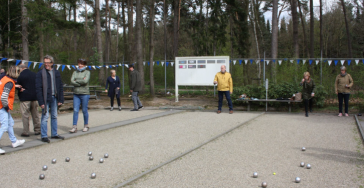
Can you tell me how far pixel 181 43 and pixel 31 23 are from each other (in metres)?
19.6

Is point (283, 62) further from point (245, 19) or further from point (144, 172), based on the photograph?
point (144, 172)

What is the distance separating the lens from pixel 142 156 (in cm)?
547

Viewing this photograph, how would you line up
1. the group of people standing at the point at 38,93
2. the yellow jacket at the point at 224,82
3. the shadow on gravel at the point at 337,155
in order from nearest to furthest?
the shadow on gravel at the point at 337,155, the group of people standing at the point at 38,93, the yellow jacket at the point at 224,82

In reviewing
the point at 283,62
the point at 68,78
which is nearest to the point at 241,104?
the point at 283,62

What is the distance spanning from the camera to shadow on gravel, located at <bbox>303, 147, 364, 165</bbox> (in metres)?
5.15

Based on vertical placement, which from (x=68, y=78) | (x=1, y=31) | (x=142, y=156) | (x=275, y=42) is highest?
(x=1, y=31)

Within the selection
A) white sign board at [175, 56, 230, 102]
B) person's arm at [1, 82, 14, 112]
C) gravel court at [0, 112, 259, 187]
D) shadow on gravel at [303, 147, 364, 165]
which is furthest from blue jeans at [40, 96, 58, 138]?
white sign board at [175, 56, 230, 102]

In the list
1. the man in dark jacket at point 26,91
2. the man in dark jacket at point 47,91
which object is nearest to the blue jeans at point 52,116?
the man in dark jacket at point 47,91

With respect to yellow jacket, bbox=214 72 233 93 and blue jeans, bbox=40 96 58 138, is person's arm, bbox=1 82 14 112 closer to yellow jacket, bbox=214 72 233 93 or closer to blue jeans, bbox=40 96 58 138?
blue jeans, bbox=40 96 58 138

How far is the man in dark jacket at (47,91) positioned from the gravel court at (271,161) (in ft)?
11.2

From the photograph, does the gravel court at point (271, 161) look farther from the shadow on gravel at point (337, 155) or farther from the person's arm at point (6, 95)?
the person's arm at point (6, 95)

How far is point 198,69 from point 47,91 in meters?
8.89

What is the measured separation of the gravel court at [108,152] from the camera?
4.25m

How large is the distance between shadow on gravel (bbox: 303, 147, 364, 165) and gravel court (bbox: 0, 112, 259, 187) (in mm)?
2410
